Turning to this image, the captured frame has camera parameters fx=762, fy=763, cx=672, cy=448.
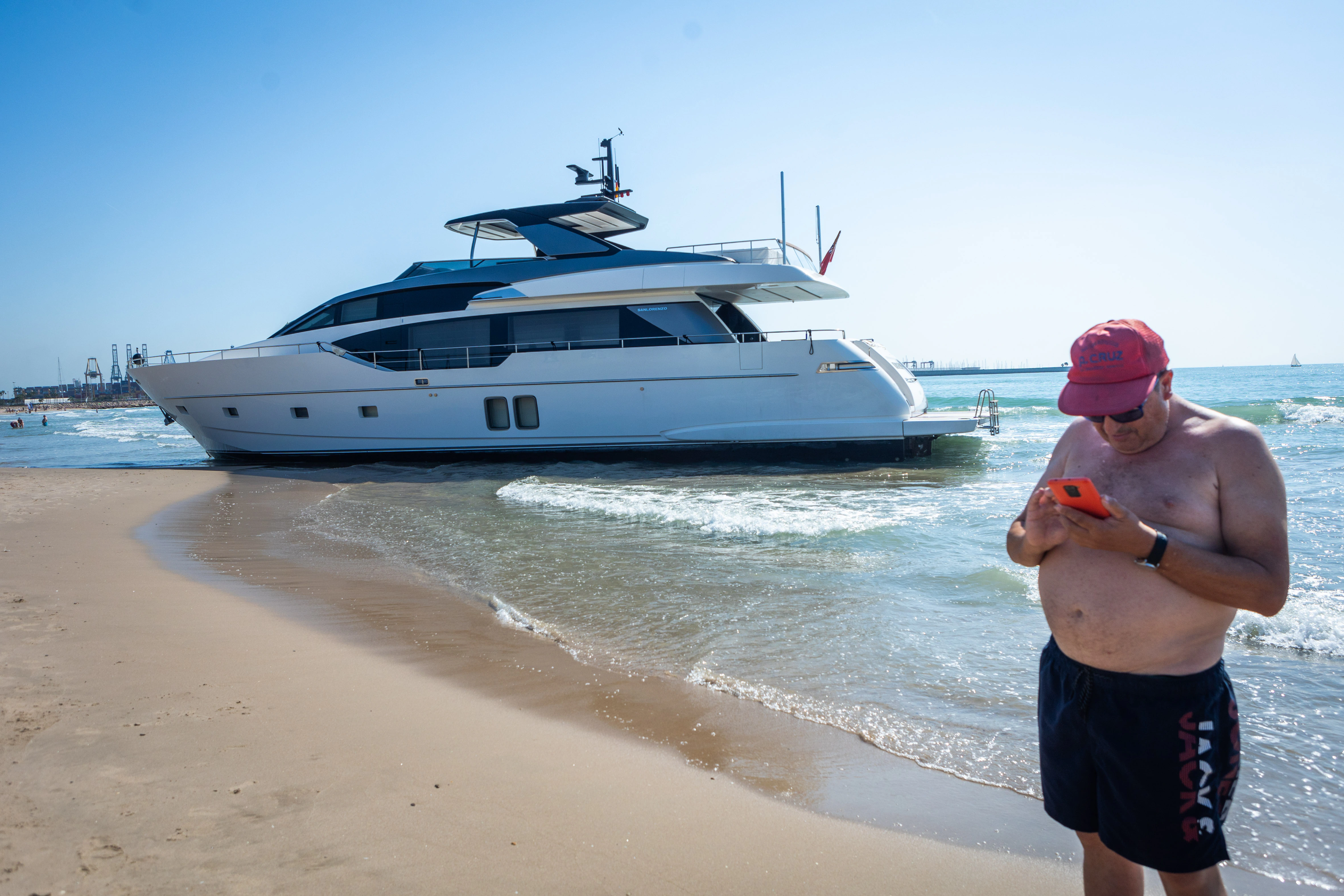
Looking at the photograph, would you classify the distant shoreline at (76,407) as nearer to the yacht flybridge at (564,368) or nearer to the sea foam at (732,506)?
the yacht flybridge at (564,368)

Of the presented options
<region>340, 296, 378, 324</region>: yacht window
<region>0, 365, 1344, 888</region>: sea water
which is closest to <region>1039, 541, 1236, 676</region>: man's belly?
<region>0, 365, 1344, 888</region>: sea water

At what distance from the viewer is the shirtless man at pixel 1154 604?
4.96ft

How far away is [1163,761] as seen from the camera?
154 cm

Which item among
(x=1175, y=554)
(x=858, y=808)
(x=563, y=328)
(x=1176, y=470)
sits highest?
(x=563, y=328)

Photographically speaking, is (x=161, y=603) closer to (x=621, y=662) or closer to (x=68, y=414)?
(x=621, y=662)

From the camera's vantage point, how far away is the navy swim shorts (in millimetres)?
1533

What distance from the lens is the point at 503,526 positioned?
798 centimetres

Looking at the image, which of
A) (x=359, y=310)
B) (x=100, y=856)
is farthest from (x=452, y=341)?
(x=100, y=856)

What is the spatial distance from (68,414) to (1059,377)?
9990cm

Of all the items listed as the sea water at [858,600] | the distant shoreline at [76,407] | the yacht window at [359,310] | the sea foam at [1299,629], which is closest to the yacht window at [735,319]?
the sea water at [858,600]

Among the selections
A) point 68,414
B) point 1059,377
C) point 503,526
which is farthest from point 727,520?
point 1059,377

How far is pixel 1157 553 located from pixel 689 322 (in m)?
11.7

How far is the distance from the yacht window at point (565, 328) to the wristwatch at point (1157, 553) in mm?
12040

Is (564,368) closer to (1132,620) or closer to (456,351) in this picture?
(456,351)
